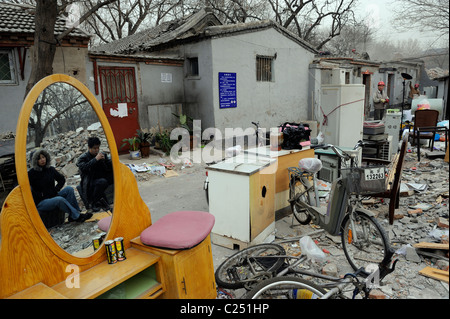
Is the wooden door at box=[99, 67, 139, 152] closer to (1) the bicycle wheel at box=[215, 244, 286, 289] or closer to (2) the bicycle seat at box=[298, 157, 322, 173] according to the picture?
(2) the bicycle seat at box=[298, 157, 322, 173]

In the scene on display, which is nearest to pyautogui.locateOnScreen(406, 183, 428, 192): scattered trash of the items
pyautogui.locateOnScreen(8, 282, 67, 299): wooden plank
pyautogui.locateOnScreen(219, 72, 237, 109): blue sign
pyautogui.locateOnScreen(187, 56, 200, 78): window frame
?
pyautogui.locateOnScreen(8, 282, 67, 299): wooden plank

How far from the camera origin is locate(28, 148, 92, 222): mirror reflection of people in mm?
1993

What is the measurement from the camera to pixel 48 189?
6.89 ft

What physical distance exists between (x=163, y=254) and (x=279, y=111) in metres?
10.6

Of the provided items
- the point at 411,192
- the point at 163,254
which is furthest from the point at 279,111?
the point at 163,254

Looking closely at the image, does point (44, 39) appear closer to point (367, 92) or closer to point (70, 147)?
point (70, 147)

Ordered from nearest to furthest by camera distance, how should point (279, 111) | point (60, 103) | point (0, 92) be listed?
point (60, 103), point (0, 92), point (279, 111)

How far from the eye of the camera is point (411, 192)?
5375 mm

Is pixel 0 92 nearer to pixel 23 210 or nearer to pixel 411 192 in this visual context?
pixel 23 210

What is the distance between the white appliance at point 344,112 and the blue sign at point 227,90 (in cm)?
381

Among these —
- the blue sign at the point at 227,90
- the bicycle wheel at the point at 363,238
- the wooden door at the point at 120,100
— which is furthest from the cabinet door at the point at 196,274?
the blue sign at the point at 227,90

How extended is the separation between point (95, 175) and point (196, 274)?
1.11 meters

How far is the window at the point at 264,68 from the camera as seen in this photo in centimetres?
1129
